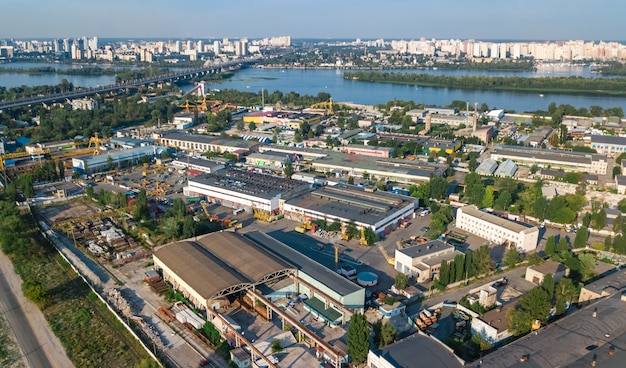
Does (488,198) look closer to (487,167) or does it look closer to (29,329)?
(487,167)

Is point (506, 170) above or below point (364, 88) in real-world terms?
below

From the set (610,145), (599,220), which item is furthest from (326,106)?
(599,220)

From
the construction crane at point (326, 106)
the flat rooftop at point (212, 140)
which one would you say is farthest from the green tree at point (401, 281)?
the construction crane at point (326, 106)

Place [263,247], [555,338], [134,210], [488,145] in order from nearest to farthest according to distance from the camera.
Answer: [555,338] → [263,247] → [134,210] → [488,145]

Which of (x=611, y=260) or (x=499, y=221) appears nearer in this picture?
(x=611, y=260)

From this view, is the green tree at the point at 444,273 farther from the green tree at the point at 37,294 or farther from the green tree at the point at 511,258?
the green tree at the point at 37,294

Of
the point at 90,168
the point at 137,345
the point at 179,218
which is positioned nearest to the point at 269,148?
the point at 90,168

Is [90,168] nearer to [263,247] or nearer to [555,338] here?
[263,247]
